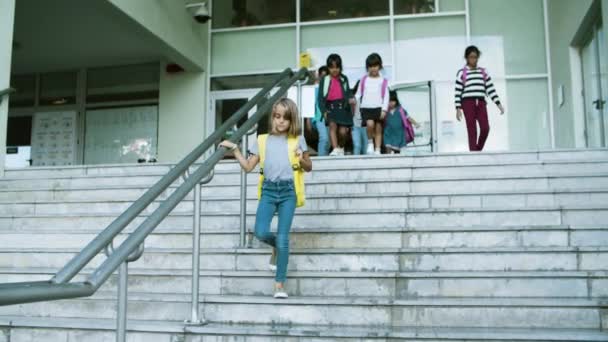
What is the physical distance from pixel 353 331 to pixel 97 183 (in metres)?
4.09

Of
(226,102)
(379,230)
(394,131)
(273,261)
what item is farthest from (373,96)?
(226,102)

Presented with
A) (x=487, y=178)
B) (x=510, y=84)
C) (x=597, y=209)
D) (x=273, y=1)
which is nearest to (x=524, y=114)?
(x=510, y=84)

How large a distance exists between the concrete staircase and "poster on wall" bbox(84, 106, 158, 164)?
7.13m

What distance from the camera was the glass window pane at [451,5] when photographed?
12422 millimetres

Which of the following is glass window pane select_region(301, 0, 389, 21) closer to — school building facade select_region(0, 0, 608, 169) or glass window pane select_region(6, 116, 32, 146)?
school building facade select_region(0, 0, 608, 169)

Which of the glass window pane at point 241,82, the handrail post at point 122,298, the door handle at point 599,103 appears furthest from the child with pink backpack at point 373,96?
the handrail post at point 122,298

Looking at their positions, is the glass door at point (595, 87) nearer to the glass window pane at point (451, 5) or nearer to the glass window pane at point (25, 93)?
the glass window pane at point (451, 5)

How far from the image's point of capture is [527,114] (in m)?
12.0

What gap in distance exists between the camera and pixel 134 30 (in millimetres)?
11172

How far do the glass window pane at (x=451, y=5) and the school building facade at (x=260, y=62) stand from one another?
0.07ft

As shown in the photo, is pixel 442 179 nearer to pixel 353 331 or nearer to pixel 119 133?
pixel 353 331

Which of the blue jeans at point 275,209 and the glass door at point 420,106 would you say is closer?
the blue jeans at point 275,209

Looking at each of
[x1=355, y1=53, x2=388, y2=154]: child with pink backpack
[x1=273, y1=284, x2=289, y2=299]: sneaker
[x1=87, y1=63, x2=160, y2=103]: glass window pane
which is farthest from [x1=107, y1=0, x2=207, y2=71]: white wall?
[x1=273, y1=284, x2=289, y2=299]: sneaker

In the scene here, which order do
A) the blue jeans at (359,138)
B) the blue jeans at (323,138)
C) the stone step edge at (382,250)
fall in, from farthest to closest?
the blue jeans at (323,138), the blue jeans at (359,138), the stone step edge at (382,250)
